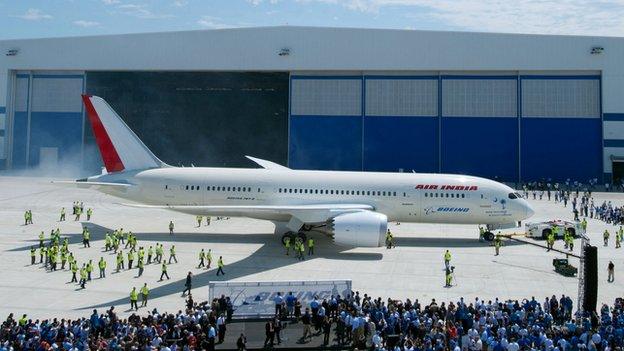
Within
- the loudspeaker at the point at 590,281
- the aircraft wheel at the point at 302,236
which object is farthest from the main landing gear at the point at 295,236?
the loudspeaker at the point at 590,281

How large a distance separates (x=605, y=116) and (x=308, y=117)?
1373 inches

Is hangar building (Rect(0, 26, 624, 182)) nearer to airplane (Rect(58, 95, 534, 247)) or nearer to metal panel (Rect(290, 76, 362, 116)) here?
metal panel (Rect(290, 76, 362, 116))

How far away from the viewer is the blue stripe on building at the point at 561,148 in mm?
65125

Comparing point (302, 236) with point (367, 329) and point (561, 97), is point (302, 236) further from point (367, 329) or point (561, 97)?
point (561, 97)

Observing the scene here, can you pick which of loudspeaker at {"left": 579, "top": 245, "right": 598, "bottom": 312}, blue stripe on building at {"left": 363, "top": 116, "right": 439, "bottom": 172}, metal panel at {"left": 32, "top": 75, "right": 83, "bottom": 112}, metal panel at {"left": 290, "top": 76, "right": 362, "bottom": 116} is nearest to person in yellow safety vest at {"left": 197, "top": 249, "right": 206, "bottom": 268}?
loudspeaker at {"left": 579, "top": 245, "right": 598, "bottom": 312}

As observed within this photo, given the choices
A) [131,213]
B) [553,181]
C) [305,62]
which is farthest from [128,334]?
[553,181]

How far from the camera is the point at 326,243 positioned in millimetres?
32094

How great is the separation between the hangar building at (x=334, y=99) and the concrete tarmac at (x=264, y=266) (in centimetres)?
2661

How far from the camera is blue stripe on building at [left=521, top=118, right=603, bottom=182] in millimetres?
65125

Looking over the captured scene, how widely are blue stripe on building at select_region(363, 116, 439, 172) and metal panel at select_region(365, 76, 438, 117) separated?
2.83 feet

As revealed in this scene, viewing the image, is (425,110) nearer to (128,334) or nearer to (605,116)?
(605,116)

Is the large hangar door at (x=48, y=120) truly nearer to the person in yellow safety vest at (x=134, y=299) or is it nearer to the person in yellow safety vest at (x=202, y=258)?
the person in yellow safety vest at (x=202, y=258)

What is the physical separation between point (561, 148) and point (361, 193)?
42.6 m

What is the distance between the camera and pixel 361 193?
106 feet
